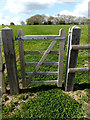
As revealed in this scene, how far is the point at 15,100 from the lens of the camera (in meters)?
3.47

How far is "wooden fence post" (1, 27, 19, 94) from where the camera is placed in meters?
2.95

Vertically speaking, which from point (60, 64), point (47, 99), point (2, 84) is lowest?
point (47, 99)

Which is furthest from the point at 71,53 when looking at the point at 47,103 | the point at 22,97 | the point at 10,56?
the point at 22,97

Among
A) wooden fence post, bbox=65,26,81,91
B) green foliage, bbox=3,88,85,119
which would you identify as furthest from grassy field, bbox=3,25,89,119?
wooden fence post, bbox=65,26,81,91

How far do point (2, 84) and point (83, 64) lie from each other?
3.94 meters

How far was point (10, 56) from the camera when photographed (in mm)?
3238

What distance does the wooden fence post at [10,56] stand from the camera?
2.95 m

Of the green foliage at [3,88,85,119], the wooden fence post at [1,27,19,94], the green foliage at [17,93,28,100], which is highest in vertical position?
the wooden fence post at [1,27,19,94]

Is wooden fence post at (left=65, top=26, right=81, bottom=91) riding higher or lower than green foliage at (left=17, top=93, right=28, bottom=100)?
higher

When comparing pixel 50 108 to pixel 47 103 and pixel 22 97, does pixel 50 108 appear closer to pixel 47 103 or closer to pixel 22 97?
pixel 47 103

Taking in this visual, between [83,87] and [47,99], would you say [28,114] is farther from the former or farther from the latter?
[83,87]

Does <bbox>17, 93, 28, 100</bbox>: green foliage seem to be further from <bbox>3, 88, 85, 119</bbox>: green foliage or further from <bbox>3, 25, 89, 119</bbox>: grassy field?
<bbox>3, 88, 85, 119</bbox>: green foliage

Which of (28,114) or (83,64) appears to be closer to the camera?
(28,114)

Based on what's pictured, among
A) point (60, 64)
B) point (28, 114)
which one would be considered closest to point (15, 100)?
point (28, 114)
